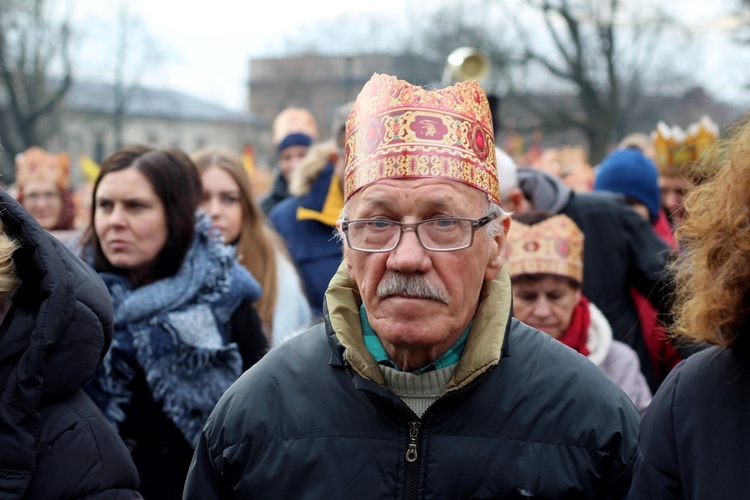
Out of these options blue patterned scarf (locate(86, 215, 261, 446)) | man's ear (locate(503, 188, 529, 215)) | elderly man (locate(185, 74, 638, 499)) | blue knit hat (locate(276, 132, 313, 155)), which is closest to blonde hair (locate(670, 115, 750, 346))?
elderly man (locate(185, 74, 638, 499))

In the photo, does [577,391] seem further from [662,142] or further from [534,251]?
[662,142]

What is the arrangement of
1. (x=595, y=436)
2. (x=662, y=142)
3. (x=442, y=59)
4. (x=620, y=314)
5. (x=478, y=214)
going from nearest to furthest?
(x=595, y=436)
(x=478, y=214)
(x=620, y=314)
(x=662, y=142)
(x=442, y=59)

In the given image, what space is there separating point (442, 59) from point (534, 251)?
127ft

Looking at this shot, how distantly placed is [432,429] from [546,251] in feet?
6.26

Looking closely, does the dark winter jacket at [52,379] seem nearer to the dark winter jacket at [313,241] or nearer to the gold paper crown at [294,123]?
the dark winter jacket at [313,241]

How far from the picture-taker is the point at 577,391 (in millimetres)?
2414

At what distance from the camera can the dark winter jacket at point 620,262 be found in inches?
186

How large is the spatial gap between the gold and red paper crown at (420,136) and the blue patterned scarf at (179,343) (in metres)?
1.48

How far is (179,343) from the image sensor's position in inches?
151

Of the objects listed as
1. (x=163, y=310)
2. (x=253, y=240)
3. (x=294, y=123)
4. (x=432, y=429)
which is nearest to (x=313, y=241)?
(x=253, y=240)

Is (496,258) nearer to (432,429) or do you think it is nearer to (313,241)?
(432,429)

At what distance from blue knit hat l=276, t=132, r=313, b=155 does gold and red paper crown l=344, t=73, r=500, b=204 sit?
239 inches

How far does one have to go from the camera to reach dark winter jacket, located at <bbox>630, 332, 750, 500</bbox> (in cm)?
209

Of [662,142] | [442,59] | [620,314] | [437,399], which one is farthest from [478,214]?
[442,59]
